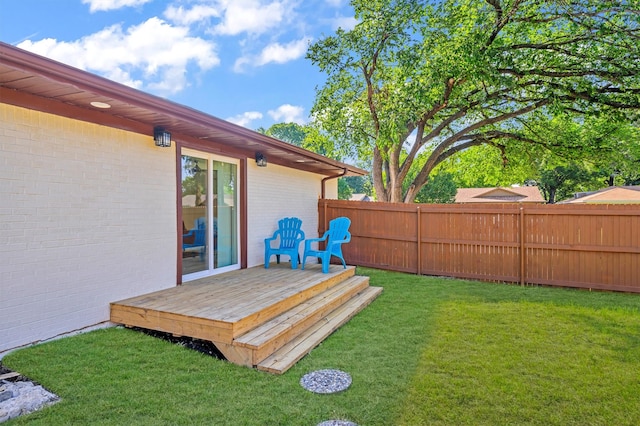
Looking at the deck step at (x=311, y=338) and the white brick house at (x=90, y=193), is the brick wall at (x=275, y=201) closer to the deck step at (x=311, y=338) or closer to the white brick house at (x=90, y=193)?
the white brick house at (x=90, y=193)

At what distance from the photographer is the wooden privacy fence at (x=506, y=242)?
5.76 metres

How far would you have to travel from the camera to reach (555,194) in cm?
2652

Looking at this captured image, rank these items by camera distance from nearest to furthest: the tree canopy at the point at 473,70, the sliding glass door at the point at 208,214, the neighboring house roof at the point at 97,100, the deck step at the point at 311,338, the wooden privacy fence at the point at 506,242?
the neighboring house roof at the point at 97,100 < the deck step at the point at 311,338 < the sliding glass door at the point at 208,214 < the wooden privacy fence at the point at 506,242 < the tree canopy at the point at 473,70

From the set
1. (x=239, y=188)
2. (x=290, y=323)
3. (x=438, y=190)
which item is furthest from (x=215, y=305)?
(x=438, y=190)

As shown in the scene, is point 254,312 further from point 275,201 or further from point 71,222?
point 275,201

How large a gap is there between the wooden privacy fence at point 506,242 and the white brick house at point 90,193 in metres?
3.37

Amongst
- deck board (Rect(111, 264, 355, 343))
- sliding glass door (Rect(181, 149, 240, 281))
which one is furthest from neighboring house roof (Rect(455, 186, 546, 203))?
deck board (Rect(111, 264, 355, 343))

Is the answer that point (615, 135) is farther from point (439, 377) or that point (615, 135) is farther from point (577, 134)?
point (439, 377)

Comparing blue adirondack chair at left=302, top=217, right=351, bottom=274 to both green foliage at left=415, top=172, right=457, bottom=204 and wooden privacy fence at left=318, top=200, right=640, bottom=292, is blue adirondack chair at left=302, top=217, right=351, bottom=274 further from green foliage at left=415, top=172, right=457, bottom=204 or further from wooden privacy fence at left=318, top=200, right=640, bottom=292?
green foliage at left=415, top=172, right=457, bottom=204

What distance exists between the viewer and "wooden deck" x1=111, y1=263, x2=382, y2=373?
3.03m

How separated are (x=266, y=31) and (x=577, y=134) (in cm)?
1051

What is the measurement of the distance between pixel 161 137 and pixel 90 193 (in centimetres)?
101

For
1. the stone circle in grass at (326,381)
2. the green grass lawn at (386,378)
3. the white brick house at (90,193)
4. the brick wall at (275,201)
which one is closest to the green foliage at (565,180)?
the brick wall at (275,201)

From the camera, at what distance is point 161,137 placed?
4129 mm
